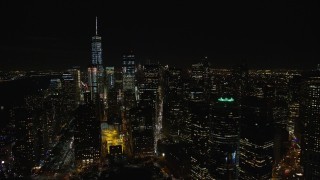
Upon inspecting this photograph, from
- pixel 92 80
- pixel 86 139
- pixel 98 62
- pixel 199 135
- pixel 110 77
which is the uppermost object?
pixel 98 62

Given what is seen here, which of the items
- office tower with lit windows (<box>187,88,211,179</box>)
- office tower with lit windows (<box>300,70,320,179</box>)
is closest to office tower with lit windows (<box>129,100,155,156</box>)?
office tower with lit windows (<box>187,88,211,179</box>)

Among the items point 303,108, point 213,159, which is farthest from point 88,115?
point 303,108

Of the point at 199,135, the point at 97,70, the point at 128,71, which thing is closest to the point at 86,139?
the point at 199,135

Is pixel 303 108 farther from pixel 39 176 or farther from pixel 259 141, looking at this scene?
pixel 39 176

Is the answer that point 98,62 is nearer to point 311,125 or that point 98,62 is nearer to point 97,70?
point 97,70

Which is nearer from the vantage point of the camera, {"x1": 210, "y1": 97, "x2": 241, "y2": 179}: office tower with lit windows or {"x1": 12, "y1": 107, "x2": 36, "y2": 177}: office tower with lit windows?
{"x1": 210, "y1": 97, "x2": 241, "y2": 179}: office tower with lit windows

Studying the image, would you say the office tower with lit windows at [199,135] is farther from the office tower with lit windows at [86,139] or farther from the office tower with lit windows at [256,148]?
the office tower with lit windows at [86,139]

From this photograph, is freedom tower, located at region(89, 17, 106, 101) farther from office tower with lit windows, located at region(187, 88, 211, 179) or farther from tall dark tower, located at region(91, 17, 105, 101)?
office tower with lit windows, located at region(187, 88, 211, 179)
